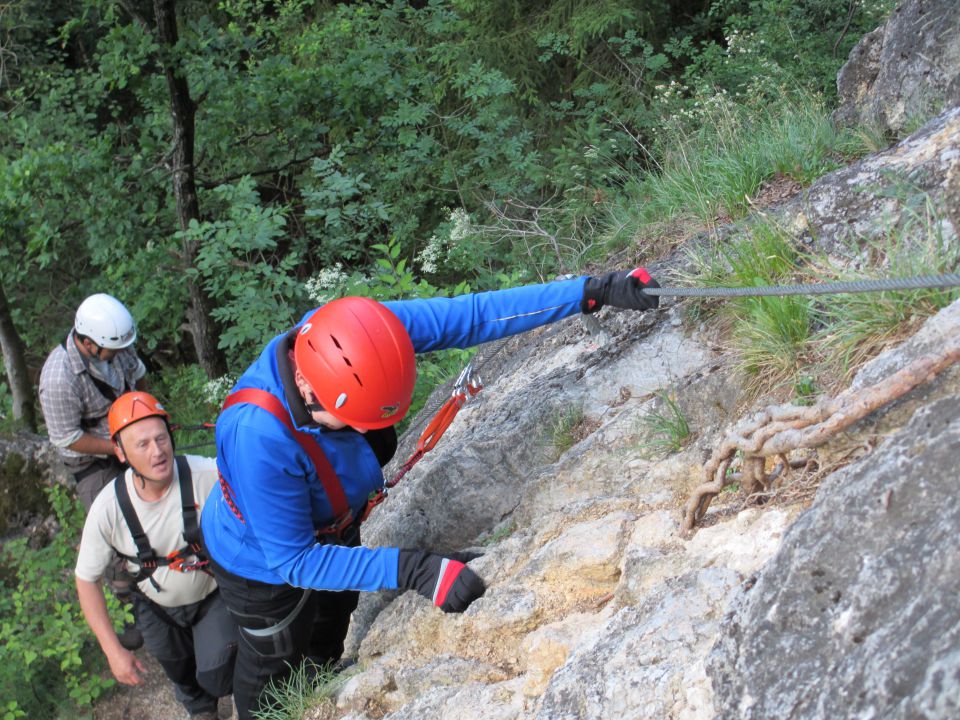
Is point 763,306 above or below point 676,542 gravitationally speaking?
above

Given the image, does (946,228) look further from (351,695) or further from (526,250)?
(526,250)

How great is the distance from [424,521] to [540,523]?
2.66 ft

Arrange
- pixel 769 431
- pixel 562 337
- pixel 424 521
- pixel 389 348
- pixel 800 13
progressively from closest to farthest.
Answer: pixel 769 431 < pixel 389 348 < pixel 424 521 < pixel 562 337 < pixel 800 13

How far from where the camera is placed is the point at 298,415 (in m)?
3.30

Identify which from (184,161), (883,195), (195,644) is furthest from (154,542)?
(184,161)

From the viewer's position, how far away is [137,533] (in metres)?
4.35

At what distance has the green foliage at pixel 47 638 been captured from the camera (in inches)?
238

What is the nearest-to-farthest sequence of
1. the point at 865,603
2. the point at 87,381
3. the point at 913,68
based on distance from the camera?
the point at 865,603 → the point at 913,68 → the point at 87,381

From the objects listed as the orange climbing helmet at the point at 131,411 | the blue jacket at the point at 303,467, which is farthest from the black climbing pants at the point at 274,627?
the orange climbing helmet at the point at 131,411

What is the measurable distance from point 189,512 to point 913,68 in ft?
15.7

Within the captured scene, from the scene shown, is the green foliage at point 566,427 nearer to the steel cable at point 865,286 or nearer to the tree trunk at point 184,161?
the steel cable at point 865,286

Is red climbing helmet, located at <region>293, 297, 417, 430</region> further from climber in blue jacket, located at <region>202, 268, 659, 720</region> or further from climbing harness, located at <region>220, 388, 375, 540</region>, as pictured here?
climbing harness, located at <region>220, 388, 375, 540</region>

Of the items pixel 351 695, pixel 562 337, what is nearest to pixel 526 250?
pixel 562 337

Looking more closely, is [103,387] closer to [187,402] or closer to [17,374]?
[17,374]
